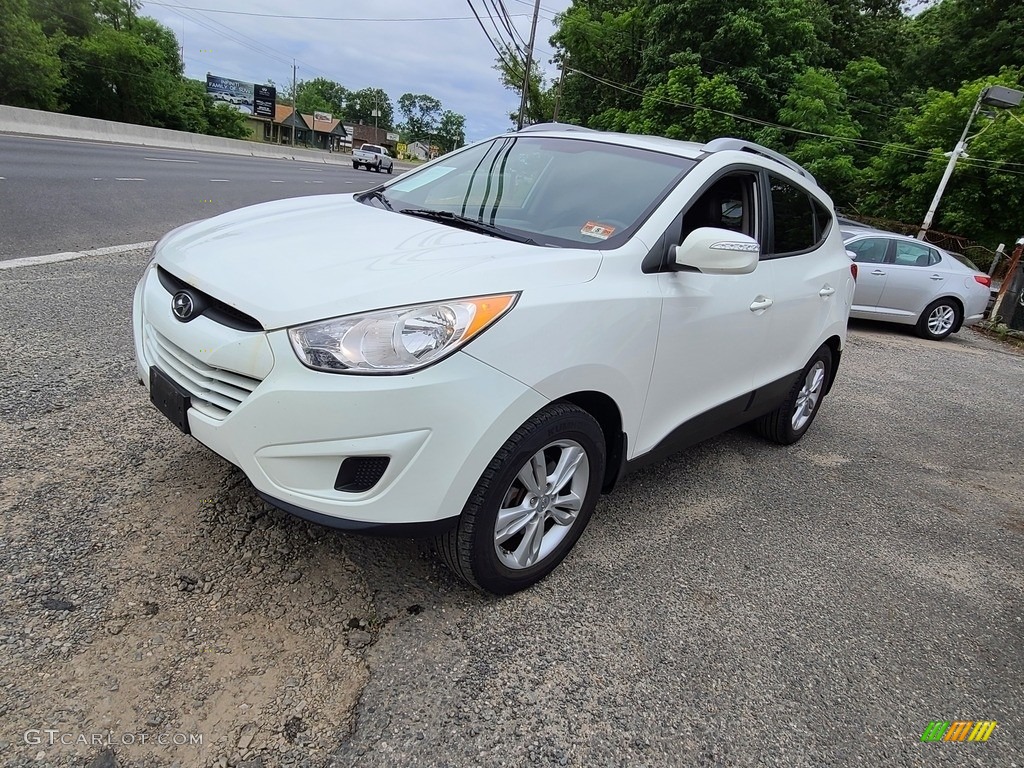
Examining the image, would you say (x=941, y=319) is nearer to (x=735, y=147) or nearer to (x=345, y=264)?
(x=735, y=147)

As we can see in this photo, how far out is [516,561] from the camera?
238cm

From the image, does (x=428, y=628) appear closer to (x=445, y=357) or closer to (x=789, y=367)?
(x=445, y=357)

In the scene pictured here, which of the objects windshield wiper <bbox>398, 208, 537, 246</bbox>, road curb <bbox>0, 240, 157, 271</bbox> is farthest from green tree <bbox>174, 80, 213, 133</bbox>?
windshield wiper <bbox>398, 208, 537, 246</bbox>

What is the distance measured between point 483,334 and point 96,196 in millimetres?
10193

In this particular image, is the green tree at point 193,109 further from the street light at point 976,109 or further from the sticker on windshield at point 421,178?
the sticker on windshield at point 421,178

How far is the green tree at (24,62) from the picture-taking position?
113ft

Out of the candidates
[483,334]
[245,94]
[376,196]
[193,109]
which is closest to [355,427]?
[483,334]

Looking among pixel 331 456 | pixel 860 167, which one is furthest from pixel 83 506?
pixel 860 167

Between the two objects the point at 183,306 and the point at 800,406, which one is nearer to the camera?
the point at 183,306

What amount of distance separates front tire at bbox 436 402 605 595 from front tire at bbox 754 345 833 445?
2.10 metres

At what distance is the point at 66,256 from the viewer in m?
5.99

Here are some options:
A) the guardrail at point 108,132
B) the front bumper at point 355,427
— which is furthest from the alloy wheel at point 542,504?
the guardrail at point 108,132

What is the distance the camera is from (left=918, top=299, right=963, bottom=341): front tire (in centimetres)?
1010

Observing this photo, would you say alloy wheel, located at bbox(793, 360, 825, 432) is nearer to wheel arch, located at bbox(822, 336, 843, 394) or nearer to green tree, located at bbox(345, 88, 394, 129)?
wheel arch, located at bbox(822, 336, 843, 394)
